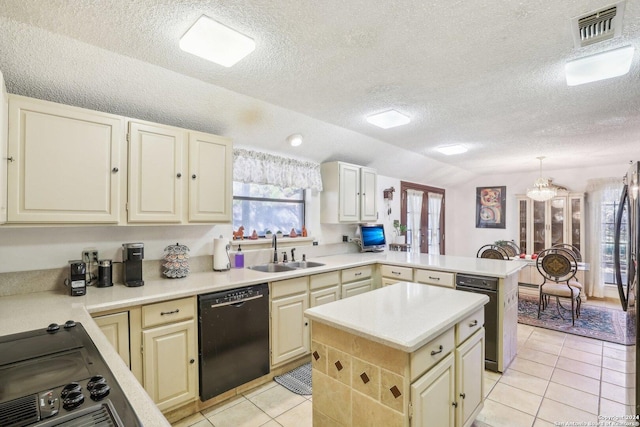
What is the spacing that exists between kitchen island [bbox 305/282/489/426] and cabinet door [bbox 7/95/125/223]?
1.60 meters

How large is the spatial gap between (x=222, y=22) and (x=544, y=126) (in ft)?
11.3

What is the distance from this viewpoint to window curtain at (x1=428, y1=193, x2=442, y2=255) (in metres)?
6.50

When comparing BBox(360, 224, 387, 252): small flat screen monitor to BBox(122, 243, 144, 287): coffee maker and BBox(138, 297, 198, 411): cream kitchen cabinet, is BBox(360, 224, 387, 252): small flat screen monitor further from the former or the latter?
BBox(122, 243, 144, 287): coffee maker

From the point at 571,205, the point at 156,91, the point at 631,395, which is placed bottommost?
the point at 631,395

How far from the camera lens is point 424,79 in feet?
7.54

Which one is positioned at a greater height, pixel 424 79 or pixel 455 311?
pixel 424 79

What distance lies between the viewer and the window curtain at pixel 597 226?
207 inches

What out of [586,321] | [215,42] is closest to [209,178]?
[215,42]

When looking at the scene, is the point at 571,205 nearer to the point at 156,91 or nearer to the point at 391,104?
the point at 391,104

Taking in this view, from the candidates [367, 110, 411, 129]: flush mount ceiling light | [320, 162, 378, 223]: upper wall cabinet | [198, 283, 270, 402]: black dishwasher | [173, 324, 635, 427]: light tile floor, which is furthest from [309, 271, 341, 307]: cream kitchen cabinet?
[367, 110, 411, 129]: flush mount ceiling light

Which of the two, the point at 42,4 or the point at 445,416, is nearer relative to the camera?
the point at 42,4

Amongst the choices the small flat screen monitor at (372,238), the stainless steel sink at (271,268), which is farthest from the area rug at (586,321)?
the stainless steel sink at (271,268)

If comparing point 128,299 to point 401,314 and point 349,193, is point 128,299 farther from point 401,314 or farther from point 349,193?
point 349,193

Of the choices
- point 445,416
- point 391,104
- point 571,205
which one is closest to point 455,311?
point 445,416
